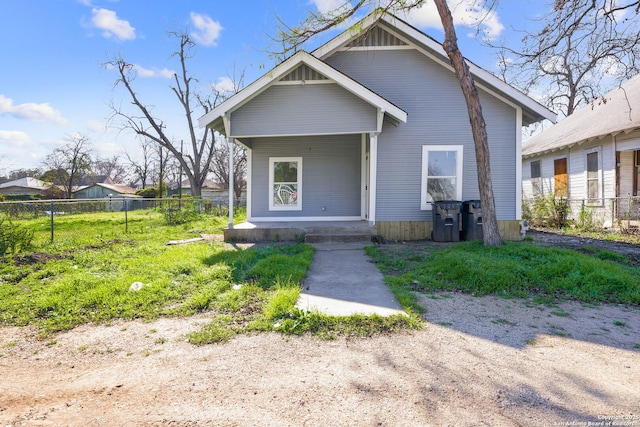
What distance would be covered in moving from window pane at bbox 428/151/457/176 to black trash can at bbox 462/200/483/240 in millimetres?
1059

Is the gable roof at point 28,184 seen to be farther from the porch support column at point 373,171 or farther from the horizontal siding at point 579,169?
the horizontal siding at point 579,169

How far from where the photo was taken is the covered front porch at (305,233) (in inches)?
324

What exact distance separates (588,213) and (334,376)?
42.1 feet

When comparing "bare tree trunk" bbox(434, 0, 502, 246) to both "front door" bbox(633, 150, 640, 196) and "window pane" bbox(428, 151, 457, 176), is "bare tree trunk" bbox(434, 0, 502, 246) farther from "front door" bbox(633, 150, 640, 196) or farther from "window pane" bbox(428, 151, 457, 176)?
"front door" bbox(633, 150, 640, 196)

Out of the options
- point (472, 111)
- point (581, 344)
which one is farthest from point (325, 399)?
point (472, 111)

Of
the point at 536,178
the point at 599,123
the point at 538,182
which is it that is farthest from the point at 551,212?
the point at 536,178

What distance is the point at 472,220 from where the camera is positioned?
8.20 m

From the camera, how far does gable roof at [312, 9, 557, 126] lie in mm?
8234

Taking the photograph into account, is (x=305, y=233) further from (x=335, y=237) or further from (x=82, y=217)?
(x=82, y=217)

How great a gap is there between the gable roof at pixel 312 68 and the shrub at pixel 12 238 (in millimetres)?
4780

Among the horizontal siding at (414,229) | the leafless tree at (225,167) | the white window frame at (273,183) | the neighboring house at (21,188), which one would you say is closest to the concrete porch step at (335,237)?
the horizontal siding at (414,229)

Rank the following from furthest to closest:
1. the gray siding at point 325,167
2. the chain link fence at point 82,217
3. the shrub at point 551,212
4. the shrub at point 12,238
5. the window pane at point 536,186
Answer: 1. the window pane at point 536,186
2. the shrub at point 551,212
3. the gray siding at point 325,167
4. the chain link fence at point 82,217
5. the shrub at point 12,238

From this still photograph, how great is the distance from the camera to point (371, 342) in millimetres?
2979

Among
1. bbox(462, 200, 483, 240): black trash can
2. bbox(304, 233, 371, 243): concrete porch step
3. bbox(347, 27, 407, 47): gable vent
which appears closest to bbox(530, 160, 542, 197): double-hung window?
bbox(462, 200, 483, 240): black trash can
